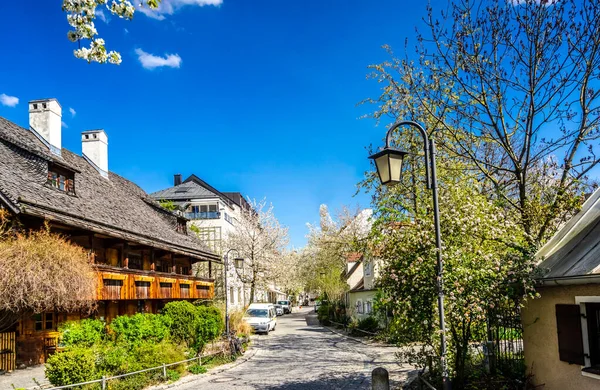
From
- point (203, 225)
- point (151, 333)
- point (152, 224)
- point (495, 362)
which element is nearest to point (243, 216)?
point (203, 225)

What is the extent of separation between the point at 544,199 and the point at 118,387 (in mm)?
11980

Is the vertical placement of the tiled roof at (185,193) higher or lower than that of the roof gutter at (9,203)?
higher

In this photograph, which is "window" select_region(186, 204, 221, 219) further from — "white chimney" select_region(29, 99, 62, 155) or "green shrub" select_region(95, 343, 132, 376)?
"green shrub" select_region(95, 343, 132, 376)

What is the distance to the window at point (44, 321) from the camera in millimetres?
16984

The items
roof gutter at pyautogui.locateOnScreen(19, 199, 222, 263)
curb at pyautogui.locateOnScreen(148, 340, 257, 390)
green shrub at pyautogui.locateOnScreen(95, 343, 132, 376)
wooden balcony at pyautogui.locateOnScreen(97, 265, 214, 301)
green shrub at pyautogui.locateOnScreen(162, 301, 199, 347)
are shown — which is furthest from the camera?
wooden balcony at pyautogui.locateOnScreen(97, 265, 214, 301)

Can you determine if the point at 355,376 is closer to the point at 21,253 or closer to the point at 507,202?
the point at 507,202

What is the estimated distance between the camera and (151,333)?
16.1 meters

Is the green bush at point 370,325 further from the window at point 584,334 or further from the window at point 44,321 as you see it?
the window at point 584,334

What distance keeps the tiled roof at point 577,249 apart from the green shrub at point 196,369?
10993 mm

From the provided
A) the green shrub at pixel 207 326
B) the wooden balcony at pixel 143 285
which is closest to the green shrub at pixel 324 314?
the wooden balcony at pixel 143 285

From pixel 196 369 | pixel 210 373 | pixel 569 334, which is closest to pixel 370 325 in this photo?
pixel 210 373

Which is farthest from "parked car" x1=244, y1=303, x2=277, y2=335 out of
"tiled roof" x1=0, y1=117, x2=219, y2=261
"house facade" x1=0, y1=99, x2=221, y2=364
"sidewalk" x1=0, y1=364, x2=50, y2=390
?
"sidewalk" x1=0, y1=364, x2=50, y2=390

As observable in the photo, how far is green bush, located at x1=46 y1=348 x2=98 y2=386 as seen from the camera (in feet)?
37.6

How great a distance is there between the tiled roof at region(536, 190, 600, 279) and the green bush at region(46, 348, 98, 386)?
10162 millimetres
